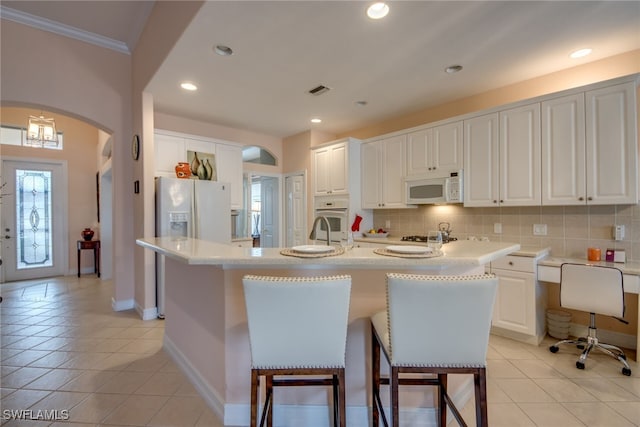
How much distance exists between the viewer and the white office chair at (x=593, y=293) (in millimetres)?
2299

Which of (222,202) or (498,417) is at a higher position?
(222,202)

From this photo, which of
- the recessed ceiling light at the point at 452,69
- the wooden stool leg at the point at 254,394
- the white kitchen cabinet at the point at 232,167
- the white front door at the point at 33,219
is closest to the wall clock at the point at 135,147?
the white kitchen cabinet at the point at 232,167

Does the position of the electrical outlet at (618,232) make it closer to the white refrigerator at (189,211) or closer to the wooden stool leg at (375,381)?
the wooden stool leg at (375,381)

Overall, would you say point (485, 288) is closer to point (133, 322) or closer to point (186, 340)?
point (186, 340)

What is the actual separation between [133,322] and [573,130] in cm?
506

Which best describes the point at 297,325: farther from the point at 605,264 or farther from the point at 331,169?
the point at 331,169

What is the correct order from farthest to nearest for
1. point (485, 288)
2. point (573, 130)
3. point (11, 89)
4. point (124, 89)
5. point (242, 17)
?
point (124, 89), point (11, 89), point (573, 130), point (242, 17), point (485, 288)

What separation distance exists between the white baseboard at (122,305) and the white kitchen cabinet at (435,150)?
413cm

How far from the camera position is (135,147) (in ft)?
11.8

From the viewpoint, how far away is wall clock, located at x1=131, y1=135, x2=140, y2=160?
3.48 meters

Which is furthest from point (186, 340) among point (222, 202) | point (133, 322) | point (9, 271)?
point (9, 271)

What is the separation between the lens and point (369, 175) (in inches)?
176

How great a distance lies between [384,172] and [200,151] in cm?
277

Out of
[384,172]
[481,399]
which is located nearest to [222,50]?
[384,172]
